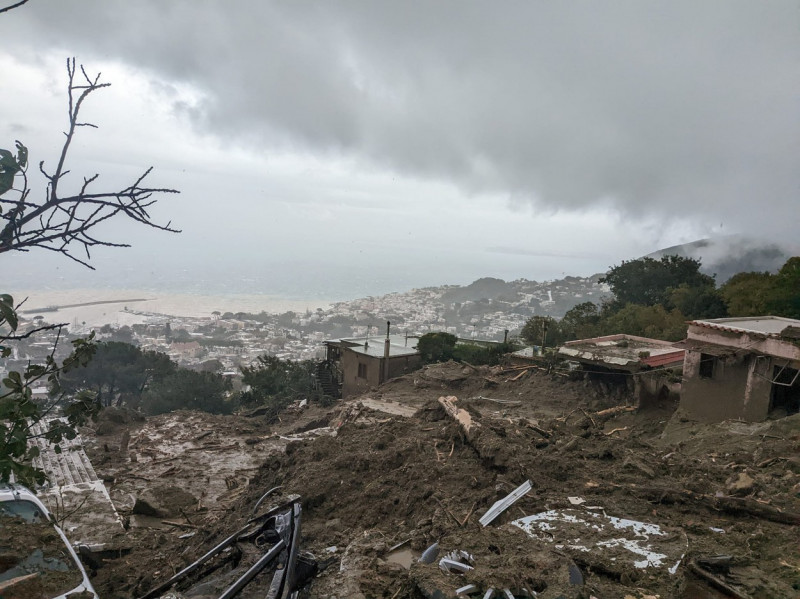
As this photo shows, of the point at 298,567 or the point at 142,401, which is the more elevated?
the point at 298,567

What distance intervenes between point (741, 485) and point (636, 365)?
32.8 feet

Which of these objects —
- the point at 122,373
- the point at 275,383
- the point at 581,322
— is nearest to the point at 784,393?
the point at 581,322

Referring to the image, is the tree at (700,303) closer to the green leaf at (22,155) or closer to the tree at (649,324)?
the tree at (649,324)

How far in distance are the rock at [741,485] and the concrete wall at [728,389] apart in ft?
23.5

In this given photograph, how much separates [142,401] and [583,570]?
33.6 meters

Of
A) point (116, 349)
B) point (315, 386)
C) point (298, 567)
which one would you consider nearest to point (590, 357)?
point (298, 567)

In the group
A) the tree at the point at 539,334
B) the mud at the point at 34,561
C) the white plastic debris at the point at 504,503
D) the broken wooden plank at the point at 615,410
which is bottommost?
the broken wooden plank at the point at 615,410

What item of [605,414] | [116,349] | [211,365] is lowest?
[211,365]

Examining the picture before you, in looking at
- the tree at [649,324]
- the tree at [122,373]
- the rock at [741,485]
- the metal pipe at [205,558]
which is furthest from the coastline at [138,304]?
the rock at [741,485]

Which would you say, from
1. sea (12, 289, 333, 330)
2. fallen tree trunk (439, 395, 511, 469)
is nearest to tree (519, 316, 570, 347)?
fallen tree trunk (439, 395, 511, 469)

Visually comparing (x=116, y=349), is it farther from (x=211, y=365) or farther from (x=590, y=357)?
(x=590, y=357)

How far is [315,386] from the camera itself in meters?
30.9

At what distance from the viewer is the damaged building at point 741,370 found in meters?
11.7

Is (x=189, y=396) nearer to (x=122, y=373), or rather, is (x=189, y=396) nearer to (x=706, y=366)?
(x=122, y=373)
